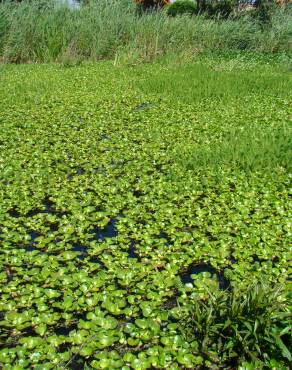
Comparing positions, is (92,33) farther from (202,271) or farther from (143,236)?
(202,271)

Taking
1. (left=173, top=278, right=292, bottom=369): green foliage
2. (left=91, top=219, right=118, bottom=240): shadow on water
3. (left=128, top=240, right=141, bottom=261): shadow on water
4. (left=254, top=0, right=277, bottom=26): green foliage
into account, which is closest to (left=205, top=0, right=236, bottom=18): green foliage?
(left=254, top=0, right=277, bottom=26): green foliage

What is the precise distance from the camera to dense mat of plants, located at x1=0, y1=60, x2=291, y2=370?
2539mm

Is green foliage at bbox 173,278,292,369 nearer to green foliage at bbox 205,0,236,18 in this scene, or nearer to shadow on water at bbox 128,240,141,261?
shadow on water at bbox 128,240,141,261

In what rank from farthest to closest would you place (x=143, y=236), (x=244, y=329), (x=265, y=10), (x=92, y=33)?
1. (x=265, y=10)
2. (x=92, y=33)
3. (x=143, y=236)
4. (x=244, y=329)

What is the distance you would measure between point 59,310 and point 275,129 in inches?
194

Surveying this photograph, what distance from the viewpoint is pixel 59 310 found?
2.91 metres

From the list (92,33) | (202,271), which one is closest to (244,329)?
(202,271)

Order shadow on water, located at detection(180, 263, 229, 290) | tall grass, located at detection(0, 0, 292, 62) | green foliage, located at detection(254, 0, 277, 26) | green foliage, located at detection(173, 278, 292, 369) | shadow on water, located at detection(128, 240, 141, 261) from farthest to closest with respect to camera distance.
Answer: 1. green foliage, located at detection(254, 0, 277, 26)
2. tall grass, located at detection(0, 0, 292, 62)
3. shadow on water, located at detection(128, 240, 141, 261)
4. shadow on water, located at detection(180, 263, 229, 290)
5. green foliage, located at detection(173, 278, 292, 369)

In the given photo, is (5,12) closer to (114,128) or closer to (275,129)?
(114,128)

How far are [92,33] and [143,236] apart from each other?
33.3ft

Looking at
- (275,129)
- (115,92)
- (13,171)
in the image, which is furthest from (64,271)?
(115,92)

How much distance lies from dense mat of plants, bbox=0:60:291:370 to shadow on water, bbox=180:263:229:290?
13 mm

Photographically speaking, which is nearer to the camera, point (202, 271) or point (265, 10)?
point (202, 271)

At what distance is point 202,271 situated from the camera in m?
3.44
